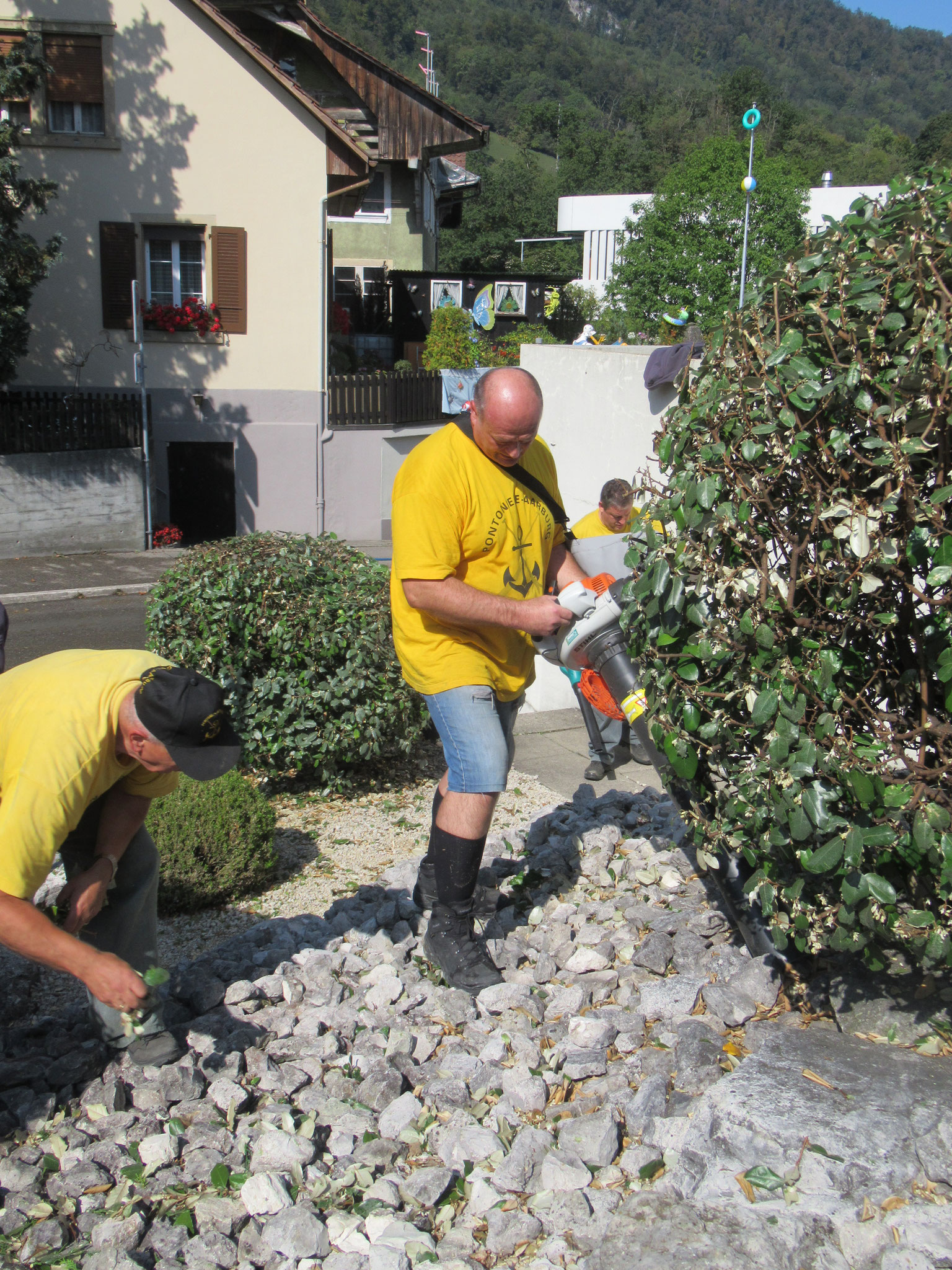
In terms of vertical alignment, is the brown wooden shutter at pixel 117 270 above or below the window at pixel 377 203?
below

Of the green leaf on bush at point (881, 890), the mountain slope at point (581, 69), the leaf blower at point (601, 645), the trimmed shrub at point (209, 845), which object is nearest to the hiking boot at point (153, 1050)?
the trimmed shrub at point (209, 845)

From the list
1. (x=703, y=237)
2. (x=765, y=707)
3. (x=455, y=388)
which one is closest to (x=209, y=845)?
(x=765, y=707)

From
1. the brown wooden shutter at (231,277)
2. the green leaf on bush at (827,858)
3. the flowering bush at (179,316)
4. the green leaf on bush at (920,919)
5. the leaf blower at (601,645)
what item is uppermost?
the brown wooden shutter at (231,277)

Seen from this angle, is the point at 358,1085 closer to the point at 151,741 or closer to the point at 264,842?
the point at 151,741

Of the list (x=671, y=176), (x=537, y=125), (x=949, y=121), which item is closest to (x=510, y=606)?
(x=671, y=176)

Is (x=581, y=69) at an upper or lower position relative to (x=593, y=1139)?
upper

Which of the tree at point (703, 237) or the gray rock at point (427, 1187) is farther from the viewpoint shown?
the tree at point (703, 237)

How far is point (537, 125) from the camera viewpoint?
11819 centimetres

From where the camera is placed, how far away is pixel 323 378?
1708 centimetres

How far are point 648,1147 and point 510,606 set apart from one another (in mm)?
1585

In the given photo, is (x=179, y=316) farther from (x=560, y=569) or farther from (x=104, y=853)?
(x=104, y=853)

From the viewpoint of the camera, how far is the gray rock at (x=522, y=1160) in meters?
2.55

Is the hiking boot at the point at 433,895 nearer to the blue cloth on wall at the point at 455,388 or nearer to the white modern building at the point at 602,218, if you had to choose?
the blue cloth on wall at the point at 455,388

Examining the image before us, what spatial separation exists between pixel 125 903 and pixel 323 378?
48.6 feet
